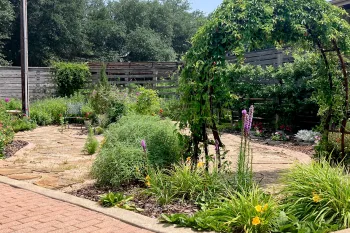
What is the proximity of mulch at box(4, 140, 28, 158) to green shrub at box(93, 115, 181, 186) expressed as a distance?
270 cm

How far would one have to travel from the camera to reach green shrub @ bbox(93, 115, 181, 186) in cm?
477

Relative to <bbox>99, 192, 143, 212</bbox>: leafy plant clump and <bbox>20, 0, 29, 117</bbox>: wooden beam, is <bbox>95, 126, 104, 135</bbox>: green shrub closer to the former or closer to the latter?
<bbox>20, 0, 29, 117</bbox>: wooden beam

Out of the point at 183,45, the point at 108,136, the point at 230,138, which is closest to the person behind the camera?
the point at 108,136

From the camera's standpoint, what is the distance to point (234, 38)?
450cm

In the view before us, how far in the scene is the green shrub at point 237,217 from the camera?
10.6 feet

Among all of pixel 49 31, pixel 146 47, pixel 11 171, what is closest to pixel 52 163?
pixel 11 171

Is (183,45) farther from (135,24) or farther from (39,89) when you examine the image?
(39,89)

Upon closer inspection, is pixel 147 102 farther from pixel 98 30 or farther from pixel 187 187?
pixel 98 30

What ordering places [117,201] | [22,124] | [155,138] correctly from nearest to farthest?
1. [117,201]
2. [155,138]
3. [22,124]

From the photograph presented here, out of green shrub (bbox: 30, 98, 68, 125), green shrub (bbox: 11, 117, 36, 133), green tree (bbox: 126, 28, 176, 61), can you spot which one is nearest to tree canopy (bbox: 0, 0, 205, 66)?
green tree (bbox: 126, 28, 176, 61)

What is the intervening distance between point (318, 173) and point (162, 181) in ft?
5.35

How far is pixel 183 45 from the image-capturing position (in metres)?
37.3

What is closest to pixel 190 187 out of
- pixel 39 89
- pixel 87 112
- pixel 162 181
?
pixel 162 181

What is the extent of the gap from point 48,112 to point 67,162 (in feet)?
22.0
